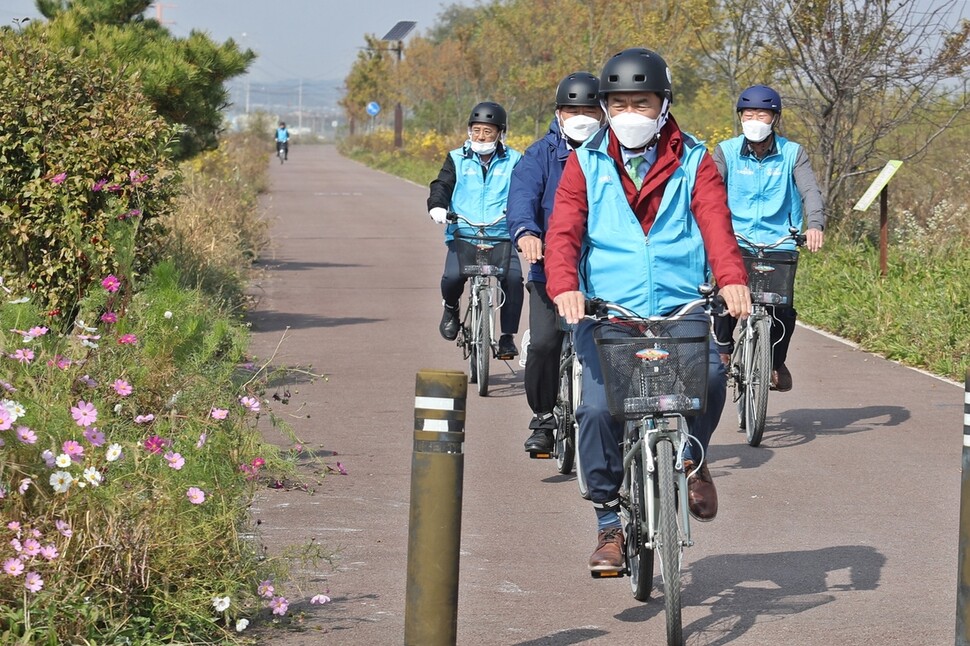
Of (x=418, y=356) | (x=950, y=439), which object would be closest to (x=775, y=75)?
(x=418, y=356)

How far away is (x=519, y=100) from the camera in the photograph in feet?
173

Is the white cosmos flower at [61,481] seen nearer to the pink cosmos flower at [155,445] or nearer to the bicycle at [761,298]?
the pink cosmos flower at [155,445]

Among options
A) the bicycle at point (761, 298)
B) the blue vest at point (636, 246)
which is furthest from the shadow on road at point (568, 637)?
the bicycle at point (761, 298)

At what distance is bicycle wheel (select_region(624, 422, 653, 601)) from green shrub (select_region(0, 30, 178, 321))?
5.11 m

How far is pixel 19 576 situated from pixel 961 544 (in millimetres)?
2820

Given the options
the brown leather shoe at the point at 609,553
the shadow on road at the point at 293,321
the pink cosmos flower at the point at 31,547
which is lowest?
the shadow on road at the point at 293,321

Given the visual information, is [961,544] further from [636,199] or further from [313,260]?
[313,260]

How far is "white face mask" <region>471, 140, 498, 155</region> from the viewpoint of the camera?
35.2 feet

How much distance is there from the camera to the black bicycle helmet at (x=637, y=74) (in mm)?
5559

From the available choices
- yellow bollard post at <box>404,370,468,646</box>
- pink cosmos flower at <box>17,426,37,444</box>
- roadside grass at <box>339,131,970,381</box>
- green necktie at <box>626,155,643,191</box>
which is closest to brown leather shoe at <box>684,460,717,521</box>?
green necktie at <box>626,155,643,191</box>

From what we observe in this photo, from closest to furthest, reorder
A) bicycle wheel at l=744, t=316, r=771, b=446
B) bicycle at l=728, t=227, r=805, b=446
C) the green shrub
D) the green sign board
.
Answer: bicycle wheel at l=744, t=316, r=771, b=446 < bicycle at l=728, t=227, r=805, b=446 < the green shrub < the green sign board

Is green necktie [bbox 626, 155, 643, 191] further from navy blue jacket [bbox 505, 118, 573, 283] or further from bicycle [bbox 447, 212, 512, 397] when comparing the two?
bicycle [bbox 447, 212, 512, 397]

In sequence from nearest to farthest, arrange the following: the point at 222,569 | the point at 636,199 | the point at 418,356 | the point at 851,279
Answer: the point at 222,569 < the point at 636,199 < the point at 418,356 < the point at 851,279

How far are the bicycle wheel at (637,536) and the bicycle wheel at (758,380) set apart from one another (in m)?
3.31
